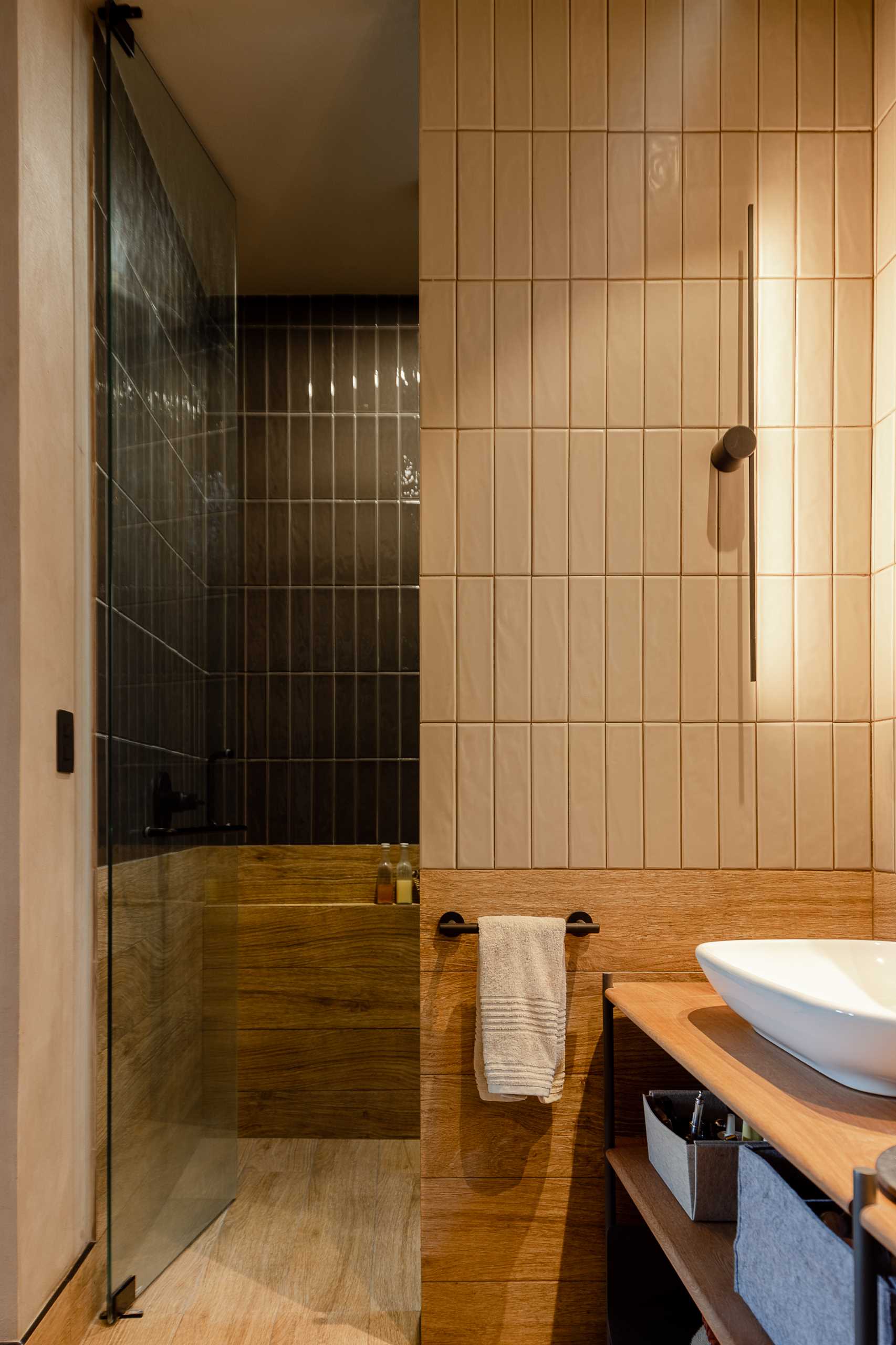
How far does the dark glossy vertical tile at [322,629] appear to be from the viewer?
136 inches

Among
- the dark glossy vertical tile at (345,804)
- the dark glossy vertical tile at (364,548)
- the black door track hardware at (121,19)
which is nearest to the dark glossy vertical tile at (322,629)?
the dark glossy vertical tile at (364,548)

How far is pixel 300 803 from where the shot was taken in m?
3.44

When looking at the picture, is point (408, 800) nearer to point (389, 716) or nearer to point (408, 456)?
point (389, 716)

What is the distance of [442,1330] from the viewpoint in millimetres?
1945

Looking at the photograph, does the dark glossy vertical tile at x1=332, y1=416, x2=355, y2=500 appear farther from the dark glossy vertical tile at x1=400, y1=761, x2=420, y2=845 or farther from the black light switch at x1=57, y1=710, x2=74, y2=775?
the black light switch at x1=57, y1=710, x2=74, y2=775

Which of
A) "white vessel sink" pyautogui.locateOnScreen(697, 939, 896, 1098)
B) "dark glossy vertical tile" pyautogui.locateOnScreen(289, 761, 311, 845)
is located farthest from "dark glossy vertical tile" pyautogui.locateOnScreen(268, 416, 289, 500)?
"white vessel sink" pyautogui.locateOnScreen(697, 939, 896, 1098)

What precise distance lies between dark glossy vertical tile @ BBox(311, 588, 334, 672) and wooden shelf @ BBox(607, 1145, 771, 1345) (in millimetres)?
1996

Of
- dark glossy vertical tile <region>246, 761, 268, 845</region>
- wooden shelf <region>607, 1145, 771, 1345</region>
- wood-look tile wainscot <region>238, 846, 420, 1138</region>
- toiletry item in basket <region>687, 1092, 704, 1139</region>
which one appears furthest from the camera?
dark glossy vertical tile <region>246, 761, 268, 845</region>

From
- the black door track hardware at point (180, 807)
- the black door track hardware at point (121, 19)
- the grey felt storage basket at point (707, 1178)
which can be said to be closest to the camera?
the grey felt storage basket at point (707, 1178)

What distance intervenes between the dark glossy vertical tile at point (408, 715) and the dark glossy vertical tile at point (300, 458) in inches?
27.2

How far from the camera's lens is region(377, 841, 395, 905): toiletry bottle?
10.7ft

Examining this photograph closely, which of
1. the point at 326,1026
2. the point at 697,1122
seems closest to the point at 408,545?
the point at 326,1026

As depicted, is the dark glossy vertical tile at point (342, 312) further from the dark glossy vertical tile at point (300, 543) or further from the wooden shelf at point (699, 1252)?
the wooden shelf at point (699, 1252)

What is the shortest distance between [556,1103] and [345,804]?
1.61 metres
